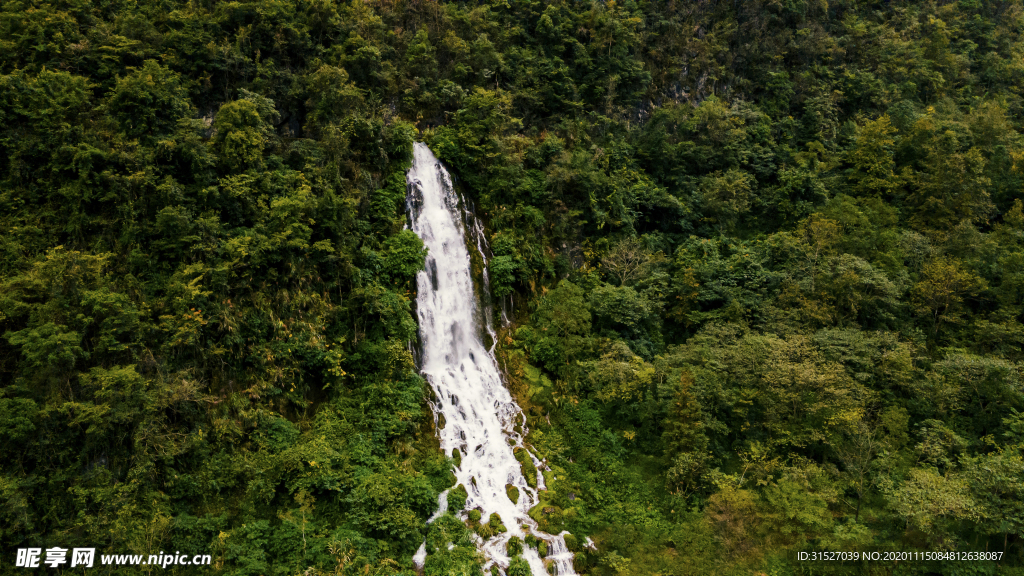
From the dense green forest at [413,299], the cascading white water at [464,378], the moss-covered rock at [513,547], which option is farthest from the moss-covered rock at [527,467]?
the moss-covered rock at [513,547]

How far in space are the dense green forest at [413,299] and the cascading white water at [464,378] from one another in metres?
0.79

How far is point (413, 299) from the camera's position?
17.5m

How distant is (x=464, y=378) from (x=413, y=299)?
9.85 ft

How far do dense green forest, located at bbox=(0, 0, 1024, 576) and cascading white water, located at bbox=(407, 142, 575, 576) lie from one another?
791 mm

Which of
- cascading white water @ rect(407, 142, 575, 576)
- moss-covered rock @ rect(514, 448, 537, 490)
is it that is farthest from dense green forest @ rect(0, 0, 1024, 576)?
moss-covered rock @ rect(514, 448, 537, 490)

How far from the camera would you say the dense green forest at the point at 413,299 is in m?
12.0

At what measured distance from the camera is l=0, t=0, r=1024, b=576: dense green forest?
12031 mm

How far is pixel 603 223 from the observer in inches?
867

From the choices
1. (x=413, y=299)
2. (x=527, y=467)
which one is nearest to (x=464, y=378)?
(x=413, y=299)

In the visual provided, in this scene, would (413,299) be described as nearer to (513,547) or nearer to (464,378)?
(464,378)

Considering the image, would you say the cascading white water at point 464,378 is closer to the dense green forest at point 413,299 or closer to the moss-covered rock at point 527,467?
the moss-covered rock at point 527,467

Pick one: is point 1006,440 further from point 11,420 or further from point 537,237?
point 11,420

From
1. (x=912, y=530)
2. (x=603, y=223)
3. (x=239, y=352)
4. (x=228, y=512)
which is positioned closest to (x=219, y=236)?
(x=239, y=352)

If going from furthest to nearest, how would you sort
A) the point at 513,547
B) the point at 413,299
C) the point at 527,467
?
the point at 413,299 < the point at 527,467 < the point at 513,547
